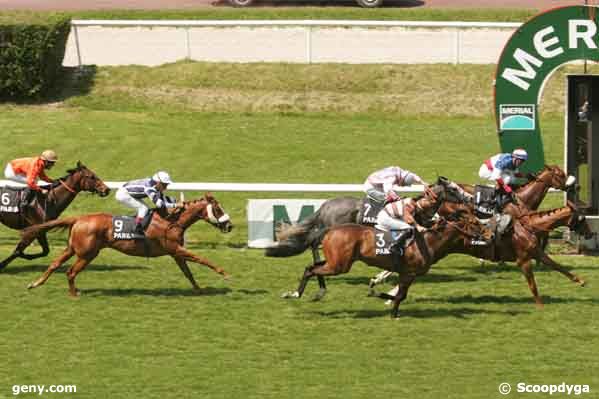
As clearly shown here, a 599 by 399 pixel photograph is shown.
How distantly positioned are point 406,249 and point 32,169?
5.62 metres

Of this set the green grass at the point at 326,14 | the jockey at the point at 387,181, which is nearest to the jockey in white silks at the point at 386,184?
the jockey at the point at 387,181

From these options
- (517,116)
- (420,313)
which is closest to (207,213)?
(420,313)

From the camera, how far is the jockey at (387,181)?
16266 mm

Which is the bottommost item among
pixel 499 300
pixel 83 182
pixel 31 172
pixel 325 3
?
pixel 499 300

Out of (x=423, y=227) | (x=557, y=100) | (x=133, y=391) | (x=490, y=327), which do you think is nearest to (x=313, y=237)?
(x=423, y=227)

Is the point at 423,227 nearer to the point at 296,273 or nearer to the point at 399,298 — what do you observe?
the point at 399,298

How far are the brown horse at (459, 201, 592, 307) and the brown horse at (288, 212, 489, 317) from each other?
1.60ft

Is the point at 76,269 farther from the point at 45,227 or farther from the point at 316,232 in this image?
the point at 316,232

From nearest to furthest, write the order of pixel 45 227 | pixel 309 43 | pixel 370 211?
pixel 45 227, pixel 370 211, pixel 309 43

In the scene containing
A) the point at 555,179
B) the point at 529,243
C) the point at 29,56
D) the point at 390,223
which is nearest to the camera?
the point at 390,223

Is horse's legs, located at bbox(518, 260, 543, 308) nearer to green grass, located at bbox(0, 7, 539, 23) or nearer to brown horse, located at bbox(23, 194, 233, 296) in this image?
brown horse, located at bbox(23, 194, 233, 296)

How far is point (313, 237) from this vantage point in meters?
16.2

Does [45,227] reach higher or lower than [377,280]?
higher

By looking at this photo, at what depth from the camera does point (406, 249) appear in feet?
50.0
